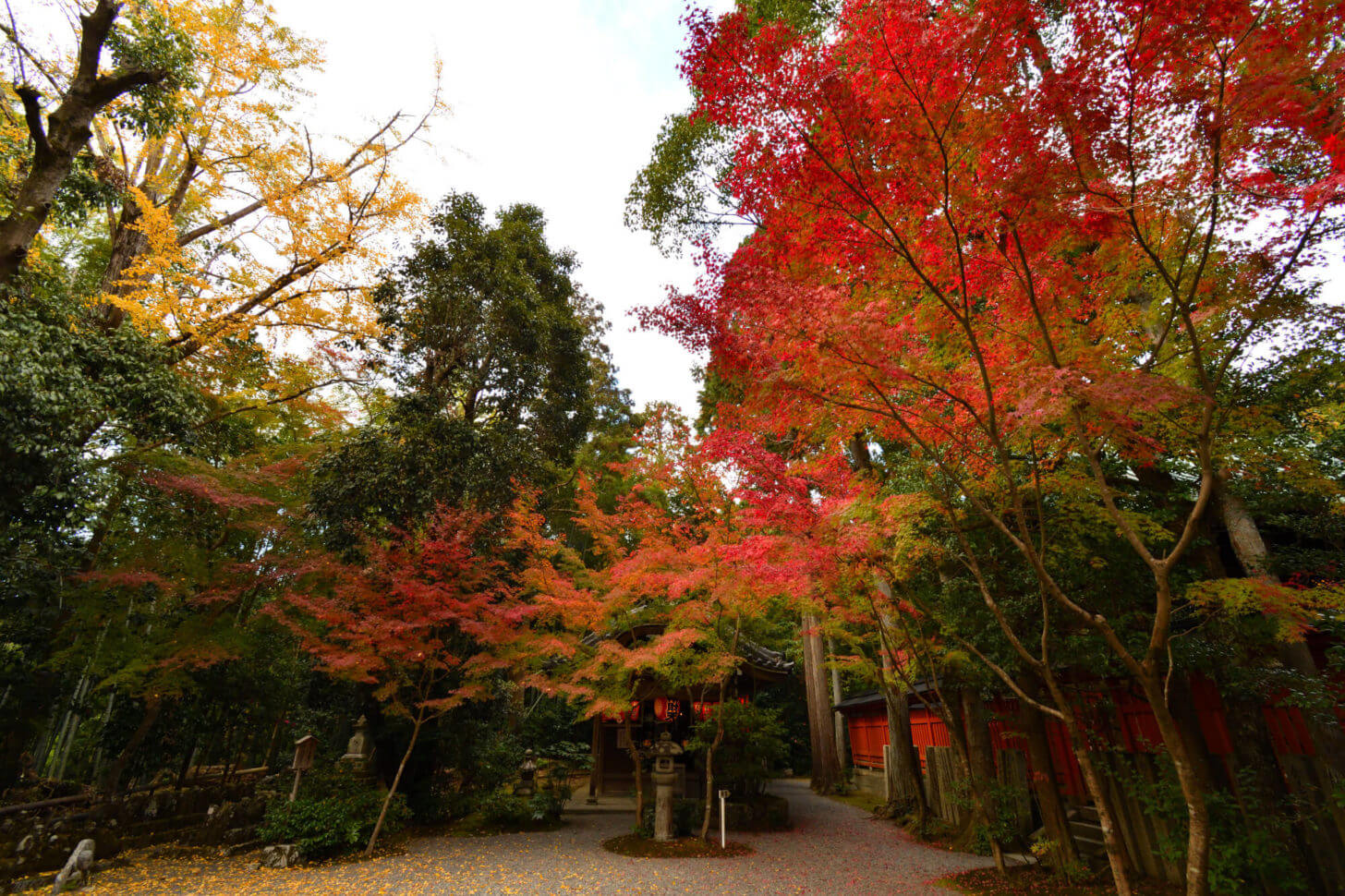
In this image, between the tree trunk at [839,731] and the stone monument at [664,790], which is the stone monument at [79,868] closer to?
the stone monument at [664,790]

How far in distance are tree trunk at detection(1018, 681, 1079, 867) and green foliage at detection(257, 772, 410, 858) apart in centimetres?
950

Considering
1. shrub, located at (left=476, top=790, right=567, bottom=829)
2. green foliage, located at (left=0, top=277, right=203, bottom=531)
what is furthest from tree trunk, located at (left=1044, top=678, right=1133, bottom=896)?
shrub, located at (left=476, top=790, right=567, bottom=829)

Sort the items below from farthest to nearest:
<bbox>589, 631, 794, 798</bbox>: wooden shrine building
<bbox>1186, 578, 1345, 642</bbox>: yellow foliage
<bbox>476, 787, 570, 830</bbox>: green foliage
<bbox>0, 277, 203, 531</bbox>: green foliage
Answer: <bbox>589, 631, 794, 798</bbox>: wooden shrine building → <bbox>476, 787, 570, 830</bbox>: green foliage → <bbox>0, 277, 203, 531</bbox>: green foliage → <bbox>1186, 578, 1345, 642</bbox>: yellow foliage

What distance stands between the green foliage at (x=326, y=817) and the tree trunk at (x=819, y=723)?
36.9 feet

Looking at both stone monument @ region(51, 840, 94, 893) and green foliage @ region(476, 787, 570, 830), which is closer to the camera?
stone monument @ region(51, 840, 94, 893)

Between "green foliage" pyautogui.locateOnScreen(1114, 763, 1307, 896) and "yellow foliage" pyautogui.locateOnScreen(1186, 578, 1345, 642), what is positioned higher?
"yellow foliage" pyautogui.locateOnScreen(1186, 578, 1345, 642)

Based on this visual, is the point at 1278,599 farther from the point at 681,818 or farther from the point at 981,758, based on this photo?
the point at 681,818

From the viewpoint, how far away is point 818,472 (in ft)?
26.2

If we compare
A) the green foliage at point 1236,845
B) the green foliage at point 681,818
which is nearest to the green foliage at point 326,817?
the green foliage at point 681,818

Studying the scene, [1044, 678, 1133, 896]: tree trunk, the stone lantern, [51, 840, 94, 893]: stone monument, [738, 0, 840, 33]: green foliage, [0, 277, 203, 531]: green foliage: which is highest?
[738, 0, 840, 33]: green foliage

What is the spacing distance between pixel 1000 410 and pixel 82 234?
2020 cm

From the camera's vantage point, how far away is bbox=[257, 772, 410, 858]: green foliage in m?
7.83

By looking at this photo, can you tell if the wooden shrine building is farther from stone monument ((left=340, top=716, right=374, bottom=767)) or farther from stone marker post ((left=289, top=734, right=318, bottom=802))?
stone marker post ((left=289, top=734, right=318, bottom=802))

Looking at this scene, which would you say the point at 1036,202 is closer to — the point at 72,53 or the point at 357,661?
the point at 357,661
